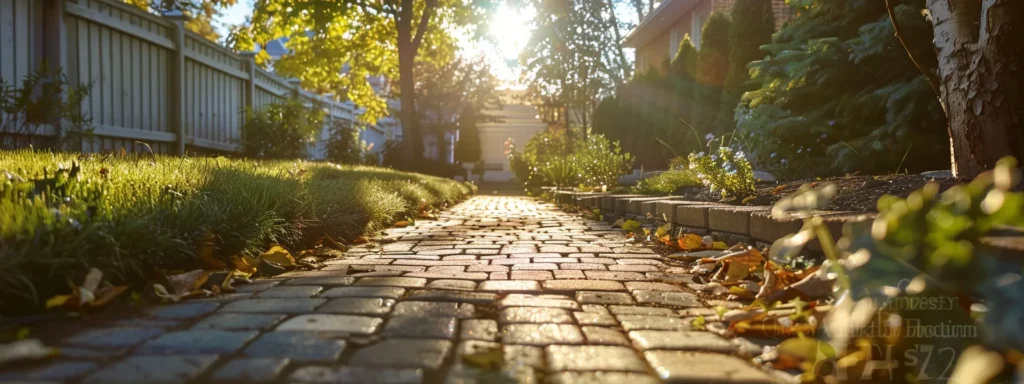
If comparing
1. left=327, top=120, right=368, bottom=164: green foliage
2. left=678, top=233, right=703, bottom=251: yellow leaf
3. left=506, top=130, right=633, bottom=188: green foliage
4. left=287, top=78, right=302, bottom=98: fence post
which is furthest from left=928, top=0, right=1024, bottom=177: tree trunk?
left=327, top=120, right=368, bottom=164: green foliage

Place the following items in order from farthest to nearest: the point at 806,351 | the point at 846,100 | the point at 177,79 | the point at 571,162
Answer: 1. the point at 571,162
2. the point at 177,79
3. the point at 846,100
4. the point at 806,351

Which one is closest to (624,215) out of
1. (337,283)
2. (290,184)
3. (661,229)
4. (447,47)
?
(661,229)

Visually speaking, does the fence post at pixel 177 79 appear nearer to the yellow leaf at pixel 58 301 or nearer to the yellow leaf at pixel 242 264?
the yellow leaf at pixel 242 264

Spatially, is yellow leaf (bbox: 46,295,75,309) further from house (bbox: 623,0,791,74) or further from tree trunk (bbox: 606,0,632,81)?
tree trunk (bbox: 606,0,632,81)

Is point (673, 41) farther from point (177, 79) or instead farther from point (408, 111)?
point (177, 79)

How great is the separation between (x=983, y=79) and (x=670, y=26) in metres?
17.4

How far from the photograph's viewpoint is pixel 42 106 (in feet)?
20.1

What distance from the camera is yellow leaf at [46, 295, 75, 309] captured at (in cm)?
217

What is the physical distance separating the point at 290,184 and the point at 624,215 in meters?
3.30

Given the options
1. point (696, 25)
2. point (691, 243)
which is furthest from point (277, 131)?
point (696, 25)

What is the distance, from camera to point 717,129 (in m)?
11.6

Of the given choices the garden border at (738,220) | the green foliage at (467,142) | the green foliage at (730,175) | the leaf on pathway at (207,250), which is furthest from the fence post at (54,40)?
the green foliage at (467,142)

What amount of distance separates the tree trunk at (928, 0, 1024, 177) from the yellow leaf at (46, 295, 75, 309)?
14.4 feet

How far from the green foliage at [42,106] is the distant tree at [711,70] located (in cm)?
946
